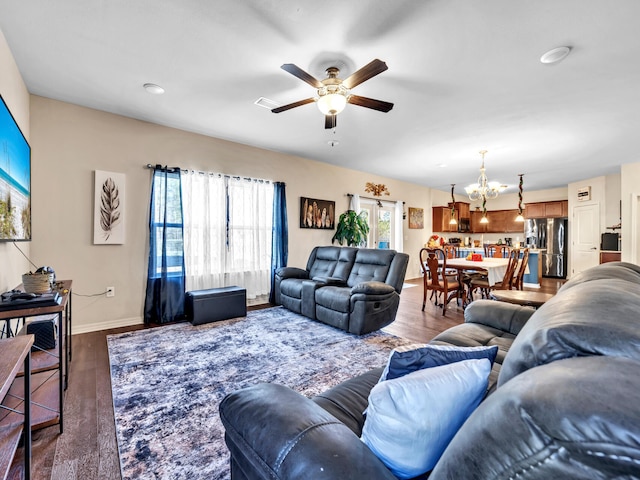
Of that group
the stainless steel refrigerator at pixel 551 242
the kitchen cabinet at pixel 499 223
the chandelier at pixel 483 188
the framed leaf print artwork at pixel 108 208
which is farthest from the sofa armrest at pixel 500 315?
the kitchen cabinet at pixel 499 223

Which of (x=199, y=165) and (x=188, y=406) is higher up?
(x=199, y=165)

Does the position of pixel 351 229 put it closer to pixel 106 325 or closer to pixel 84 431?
pixel 106 325

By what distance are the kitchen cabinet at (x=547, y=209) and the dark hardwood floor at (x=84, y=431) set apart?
7434mm

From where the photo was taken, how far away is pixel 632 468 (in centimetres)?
33

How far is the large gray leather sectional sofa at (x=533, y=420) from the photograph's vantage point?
37cm

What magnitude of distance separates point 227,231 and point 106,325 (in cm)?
193

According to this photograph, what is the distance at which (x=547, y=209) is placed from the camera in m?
8.21

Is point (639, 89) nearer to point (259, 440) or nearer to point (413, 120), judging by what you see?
point (413, 120)

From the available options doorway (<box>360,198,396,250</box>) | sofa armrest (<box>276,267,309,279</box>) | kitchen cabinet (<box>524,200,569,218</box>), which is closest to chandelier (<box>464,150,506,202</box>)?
doorway (<box>360,198,396,250</box>)

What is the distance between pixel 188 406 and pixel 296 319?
2126 mm

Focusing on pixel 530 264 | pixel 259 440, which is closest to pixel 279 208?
pixel 259 440

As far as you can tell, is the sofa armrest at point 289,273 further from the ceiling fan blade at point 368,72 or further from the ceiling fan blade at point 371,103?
the ceiling fan blade at point 368,72

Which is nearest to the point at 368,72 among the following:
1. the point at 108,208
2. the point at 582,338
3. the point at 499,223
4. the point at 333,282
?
the point at 582,338

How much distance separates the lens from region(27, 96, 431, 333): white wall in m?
3.22
